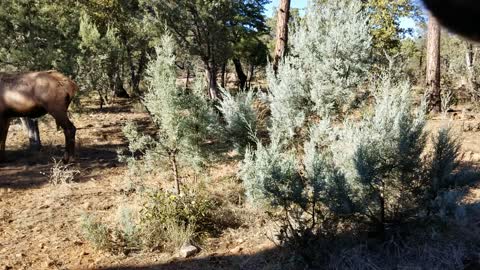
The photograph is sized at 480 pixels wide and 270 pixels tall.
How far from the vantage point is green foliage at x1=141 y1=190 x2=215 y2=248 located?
185 inches

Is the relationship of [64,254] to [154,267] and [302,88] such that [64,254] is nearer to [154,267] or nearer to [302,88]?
[154,267]

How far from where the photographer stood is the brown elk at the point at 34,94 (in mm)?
8062

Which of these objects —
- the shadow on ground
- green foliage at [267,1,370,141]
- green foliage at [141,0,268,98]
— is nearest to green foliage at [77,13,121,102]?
green foliage at [141,0,268,98]

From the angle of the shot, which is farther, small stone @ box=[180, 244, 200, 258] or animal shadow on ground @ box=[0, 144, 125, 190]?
animal shadow on ground @ box=[0, 144, 125, 190]

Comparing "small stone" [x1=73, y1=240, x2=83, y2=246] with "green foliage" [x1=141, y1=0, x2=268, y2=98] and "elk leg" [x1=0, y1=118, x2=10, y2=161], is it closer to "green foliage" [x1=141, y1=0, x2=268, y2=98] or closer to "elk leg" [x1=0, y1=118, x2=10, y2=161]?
"elk leg" [x1=0, y1=118, x2=10, y2=161]

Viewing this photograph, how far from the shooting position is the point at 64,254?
182 inches

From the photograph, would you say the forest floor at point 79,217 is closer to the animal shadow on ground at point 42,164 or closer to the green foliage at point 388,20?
the animal shadow on ground at point 42,164

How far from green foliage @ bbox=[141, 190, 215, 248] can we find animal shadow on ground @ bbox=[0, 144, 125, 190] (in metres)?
3.16

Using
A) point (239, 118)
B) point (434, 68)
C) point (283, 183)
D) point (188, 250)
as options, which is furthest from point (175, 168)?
point (434, 68)

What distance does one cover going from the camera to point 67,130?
8.46 meters

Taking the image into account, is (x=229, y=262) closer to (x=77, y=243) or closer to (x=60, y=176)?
(x=77, y=243)

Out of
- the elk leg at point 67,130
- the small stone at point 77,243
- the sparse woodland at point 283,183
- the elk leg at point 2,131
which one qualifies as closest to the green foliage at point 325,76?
the sparse woodland at point 283,183

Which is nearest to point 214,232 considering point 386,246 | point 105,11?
point 386,246

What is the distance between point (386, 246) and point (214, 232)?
1.98 meters
